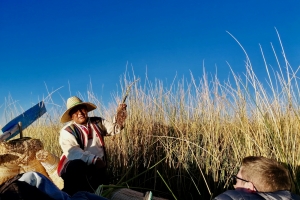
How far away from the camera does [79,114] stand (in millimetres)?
3748

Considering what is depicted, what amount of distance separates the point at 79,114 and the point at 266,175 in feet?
6.70

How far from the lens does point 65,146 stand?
11.6ft

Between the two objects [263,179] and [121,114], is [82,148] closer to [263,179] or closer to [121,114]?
[121,114]

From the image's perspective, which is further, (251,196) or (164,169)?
(164,169)

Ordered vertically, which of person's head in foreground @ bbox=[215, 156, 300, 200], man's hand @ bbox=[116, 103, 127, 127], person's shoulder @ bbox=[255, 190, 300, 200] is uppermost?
man's hand @ bbox=[116, 103, 127, 127]

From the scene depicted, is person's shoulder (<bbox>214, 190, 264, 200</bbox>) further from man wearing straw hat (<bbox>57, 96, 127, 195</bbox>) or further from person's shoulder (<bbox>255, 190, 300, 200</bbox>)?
man wearing straw hat (<bbox>57, 96, 127, 195</bbox>)

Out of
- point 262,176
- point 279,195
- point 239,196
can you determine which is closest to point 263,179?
point 262,176

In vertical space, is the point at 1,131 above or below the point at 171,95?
below

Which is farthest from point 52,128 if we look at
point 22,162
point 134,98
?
point 22,162

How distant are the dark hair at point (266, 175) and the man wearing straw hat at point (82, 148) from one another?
56.8 inches

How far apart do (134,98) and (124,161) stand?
100 centimetres

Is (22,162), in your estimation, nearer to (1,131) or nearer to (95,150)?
(1,131)

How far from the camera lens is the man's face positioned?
369cm

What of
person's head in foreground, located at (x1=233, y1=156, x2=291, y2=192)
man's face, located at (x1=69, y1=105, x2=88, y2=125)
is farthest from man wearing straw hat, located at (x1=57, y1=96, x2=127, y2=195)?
person's head in foreground, located at (x1=233, y1=156, x2=291, y2=192)
